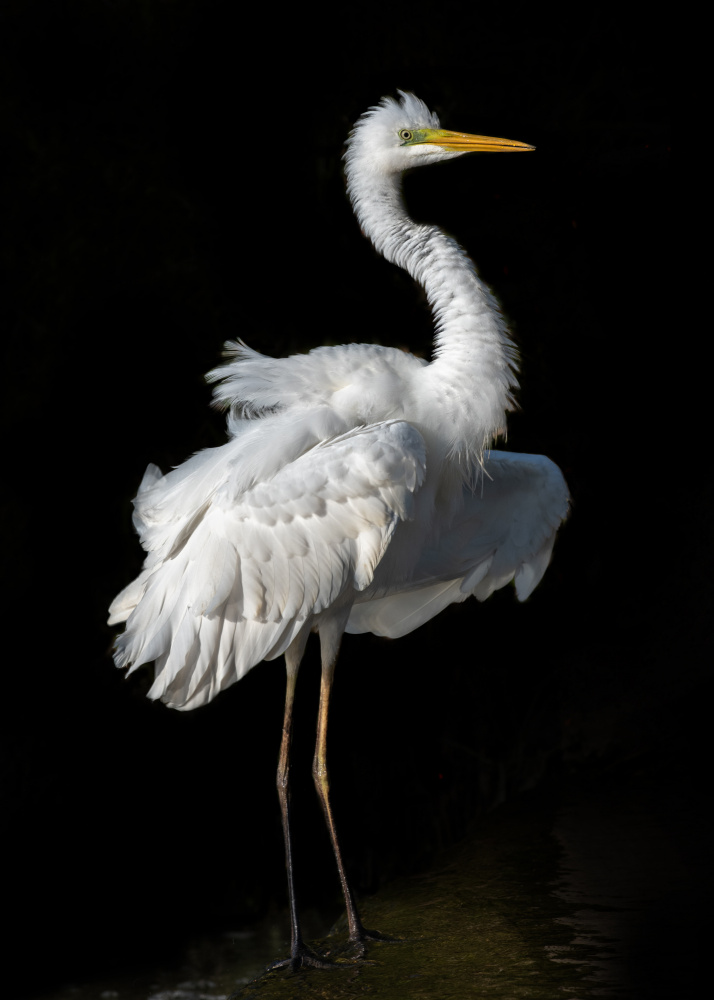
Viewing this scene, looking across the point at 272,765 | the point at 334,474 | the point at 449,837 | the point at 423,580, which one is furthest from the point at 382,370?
the point at 449,837

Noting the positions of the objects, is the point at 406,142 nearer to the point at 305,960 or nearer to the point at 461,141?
the point at 461,141

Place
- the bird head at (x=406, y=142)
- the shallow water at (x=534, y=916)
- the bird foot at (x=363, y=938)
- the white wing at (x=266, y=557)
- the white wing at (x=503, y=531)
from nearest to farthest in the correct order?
the shallow water at (x=534, y=916) < the white wing at (x=266, y=557) < the bird foot at (x=363, y=938) < the bird head at (x=406, y=142) < the white wing at (x=503, y=531)

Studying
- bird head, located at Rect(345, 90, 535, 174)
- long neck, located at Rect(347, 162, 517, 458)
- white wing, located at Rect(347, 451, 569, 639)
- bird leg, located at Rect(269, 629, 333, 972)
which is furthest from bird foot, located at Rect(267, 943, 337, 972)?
bird head, located at Rect(345, 90, 535, 174)

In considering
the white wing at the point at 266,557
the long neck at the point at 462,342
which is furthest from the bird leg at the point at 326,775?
the long neck at the point at 462,342

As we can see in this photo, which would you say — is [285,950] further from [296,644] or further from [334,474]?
[334,474]

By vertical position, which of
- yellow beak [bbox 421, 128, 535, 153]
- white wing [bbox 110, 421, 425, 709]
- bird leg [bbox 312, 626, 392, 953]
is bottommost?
bird leg [bbox 312, 626, 392, 953]

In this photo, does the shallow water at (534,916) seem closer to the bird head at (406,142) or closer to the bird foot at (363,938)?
the bird foot at (363,938)

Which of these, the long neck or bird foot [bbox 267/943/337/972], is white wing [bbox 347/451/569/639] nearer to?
the long neck

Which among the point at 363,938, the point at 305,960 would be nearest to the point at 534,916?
the point at 363,938

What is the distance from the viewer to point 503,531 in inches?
91.7

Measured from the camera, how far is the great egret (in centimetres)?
183

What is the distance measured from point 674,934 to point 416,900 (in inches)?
26.0

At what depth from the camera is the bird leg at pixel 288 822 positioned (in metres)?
1.88

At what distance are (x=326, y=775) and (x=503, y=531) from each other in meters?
0.71
